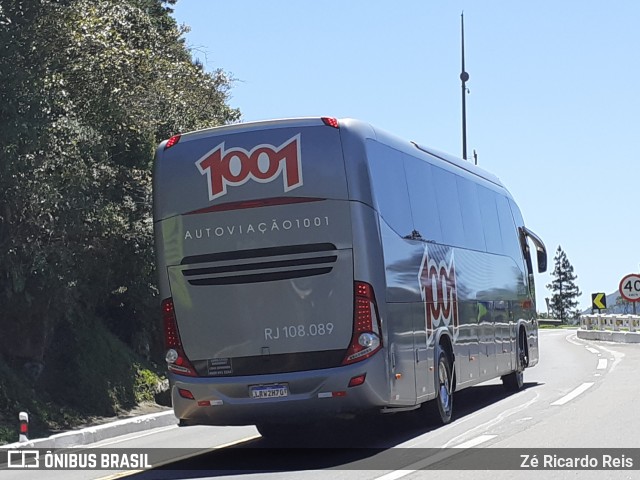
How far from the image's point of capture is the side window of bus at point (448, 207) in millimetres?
15891

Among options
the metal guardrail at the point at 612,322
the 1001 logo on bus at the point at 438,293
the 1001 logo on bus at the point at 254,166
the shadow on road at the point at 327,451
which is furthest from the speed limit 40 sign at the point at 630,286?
the 1001 logo on bus at the point at 254,166

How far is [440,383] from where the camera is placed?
1484 cm

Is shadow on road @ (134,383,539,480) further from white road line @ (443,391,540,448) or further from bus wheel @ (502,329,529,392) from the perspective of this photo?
bus wheel @ (502,329,529,392)

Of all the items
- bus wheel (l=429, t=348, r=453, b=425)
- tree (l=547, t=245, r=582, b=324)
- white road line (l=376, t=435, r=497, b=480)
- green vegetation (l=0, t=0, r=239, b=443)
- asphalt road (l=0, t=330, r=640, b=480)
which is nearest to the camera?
white road line (l=376, t=435, r=497, b=480)

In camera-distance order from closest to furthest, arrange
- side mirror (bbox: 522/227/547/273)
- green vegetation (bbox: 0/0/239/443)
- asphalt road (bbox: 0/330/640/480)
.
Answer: asphalt road (bbox: 0/330/640/480) → green vegetation (bbox: 0/0/239/443) → side mirror (bbox: 522/227/547/273)

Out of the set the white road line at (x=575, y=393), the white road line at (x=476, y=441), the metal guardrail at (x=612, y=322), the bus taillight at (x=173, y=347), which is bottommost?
the white road line at (x=476, y=441)

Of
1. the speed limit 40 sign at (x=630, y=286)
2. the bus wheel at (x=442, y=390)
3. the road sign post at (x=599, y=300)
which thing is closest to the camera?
the bus wheel at (x=442, y=390)

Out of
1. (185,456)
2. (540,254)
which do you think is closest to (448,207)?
(185,456)

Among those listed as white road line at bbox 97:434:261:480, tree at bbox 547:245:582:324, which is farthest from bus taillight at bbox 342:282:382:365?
tree at bbox 547:245:582:324

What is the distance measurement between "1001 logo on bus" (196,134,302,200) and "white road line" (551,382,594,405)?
6.87 m

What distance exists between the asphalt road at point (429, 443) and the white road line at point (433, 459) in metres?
0.01

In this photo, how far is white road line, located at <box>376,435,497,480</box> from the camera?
10.3m

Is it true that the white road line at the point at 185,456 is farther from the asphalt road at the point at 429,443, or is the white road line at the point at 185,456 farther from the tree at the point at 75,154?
the tree at the point at 75,154

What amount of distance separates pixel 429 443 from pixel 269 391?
205 cm
